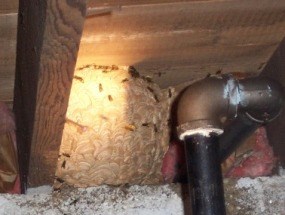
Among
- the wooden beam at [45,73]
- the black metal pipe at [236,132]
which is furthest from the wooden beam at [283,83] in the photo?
the wooden beam at [45,73]

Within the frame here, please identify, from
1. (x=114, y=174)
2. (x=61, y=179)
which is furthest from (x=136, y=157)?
(x=61, y=179)

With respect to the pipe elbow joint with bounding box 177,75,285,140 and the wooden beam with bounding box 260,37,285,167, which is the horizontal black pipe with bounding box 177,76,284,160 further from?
the wooden beam with bounding box 260,37,285,167

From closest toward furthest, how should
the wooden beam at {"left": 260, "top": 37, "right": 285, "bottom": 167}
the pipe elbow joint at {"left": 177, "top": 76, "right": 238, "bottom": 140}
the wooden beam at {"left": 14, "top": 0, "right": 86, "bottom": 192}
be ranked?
1. the wooden beam at {"left": 14, "top": 0, "right": 86, "bottom": 192}
2. the pipe elbow joint at {"left": 177, "top": 76, "right": 238, "bottom": 140}
3. the wooden beam at {"left": 260, "top": 37, "right": 285, "bottom": 167}

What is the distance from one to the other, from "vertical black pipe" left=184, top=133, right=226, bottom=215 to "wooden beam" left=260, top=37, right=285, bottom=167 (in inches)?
20.8

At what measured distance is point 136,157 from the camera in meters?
2.00

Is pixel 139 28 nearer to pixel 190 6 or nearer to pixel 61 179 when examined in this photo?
pixel 190 6

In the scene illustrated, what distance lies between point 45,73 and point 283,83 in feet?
3.38

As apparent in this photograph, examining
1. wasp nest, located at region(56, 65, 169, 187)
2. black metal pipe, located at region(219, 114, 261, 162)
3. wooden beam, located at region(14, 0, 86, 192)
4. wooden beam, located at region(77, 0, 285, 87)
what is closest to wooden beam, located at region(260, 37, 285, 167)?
wooden beam, located at region(77, 0, 285, 87)

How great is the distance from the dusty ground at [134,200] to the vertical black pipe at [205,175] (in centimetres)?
17

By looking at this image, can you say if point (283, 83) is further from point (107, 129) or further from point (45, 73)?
point (45, 73)

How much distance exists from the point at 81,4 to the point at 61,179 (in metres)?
1.10

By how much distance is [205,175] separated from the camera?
1445mm

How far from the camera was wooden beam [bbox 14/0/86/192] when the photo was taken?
991 millimetres

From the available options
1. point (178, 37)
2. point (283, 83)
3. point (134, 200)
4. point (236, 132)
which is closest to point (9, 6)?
point (178, 37)
